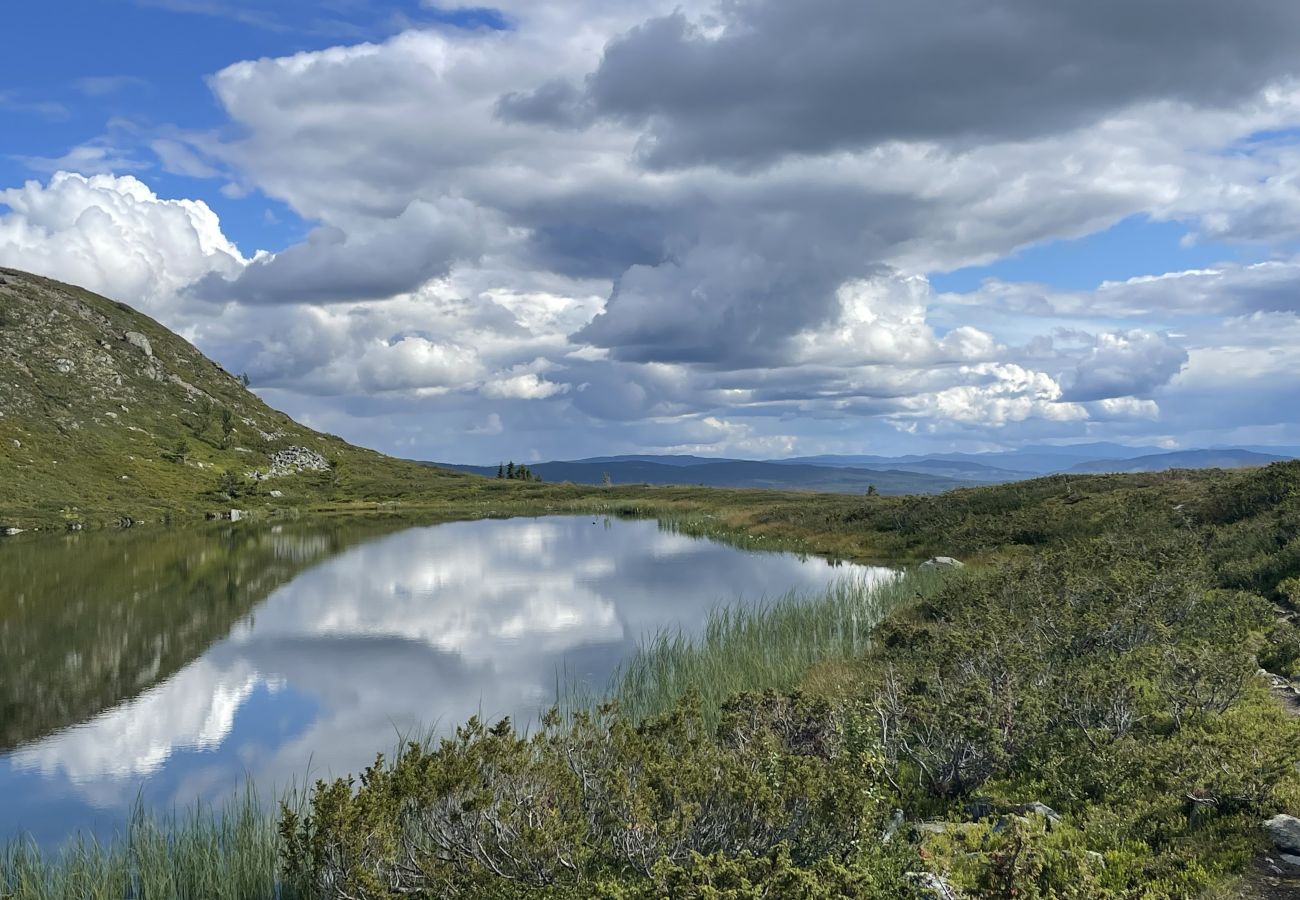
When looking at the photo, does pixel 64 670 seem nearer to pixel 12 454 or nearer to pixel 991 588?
pixel 991 588

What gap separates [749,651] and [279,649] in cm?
2104

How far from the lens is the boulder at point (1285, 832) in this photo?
10.5 m

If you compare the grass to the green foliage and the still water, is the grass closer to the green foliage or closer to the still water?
the still water

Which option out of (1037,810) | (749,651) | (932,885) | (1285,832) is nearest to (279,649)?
(749,651)

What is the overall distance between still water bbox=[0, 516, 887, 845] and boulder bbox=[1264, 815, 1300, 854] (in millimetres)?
17670

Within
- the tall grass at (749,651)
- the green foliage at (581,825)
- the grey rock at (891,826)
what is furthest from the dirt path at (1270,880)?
the tall grass at (749,651)

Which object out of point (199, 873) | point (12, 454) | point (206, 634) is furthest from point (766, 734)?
point (12, 454)

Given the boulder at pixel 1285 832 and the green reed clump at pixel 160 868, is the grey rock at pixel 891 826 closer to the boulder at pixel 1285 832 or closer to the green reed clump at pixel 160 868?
the boulder at pixel 1285 832

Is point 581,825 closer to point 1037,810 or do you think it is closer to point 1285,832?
point 1037,810

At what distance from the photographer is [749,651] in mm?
28328

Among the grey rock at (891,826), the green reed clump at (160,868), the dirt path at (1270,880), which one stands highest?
the dirt path at (1270,880)

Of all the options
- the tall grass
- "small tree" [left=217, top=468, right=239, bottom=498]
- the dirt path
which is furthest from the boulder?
"small tree" [left=217, top=468, right=239, bottom=498]

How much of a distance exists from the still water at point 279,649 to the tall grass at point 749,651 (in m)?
1.94

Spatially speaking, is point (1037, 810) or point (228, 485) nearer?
point (1037, 810)
